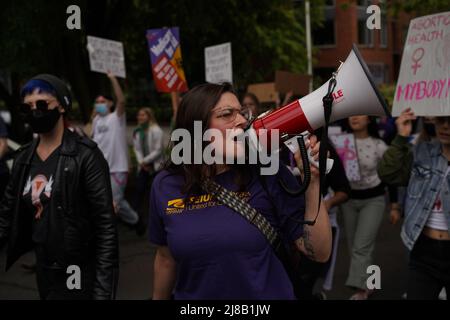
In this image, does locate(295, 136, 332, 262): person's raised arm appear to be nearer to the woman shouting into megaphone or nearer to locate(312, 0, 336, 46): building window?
the woman shouting into megaphone

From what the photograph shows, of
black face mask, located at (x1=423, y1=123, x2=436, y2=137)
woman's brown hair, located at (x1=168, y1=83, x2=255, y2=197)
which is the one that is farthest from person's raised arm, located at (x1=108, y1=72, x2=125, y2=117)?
woman's brown hair, located at (x1=168, y1=83, x2=255, y2=197)

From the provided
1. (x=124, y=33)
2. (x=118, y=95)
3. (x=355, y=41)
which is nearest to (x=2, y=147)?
(x=118, y=95)

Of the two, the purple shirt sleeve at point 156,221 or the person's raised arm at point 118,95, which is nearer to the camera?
the purple shirt sleeve at point 156,221

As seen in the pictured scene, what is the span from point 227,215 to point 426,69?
187cm

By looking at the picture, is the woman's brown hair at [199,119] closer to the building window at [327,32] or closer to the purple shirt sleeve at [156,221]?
the purple shirt sleeve at [156,221]

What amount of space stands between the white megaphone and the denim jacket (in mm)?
1362

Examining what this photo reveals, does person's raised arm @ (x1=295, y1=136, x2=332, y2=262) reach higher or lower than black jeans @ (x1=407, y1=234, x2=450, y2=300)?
higher

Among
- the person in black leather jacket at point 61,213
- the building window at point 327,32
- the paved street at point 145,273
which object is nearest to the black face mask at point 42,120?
the person in black leather jacket at point 61,213

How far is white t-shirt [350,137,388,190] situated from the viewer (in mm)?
5016

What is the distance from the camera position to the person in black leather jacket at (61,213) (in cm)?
284

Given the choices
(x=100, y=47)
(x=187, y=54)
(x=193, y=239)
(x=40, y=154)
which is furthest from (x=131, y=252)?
(x=187, y=54)

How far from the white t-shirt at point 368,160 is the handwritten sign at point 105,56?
3095 millimetres

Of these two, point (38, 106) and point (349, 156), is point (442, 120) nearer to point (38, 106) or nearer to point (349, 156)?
point (349, 156)

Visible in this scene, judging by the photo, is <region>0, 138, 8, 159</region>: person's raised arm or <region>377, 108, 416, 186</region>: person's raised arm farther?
<region>0, 138, 8, 159</region>: person's raised arm
